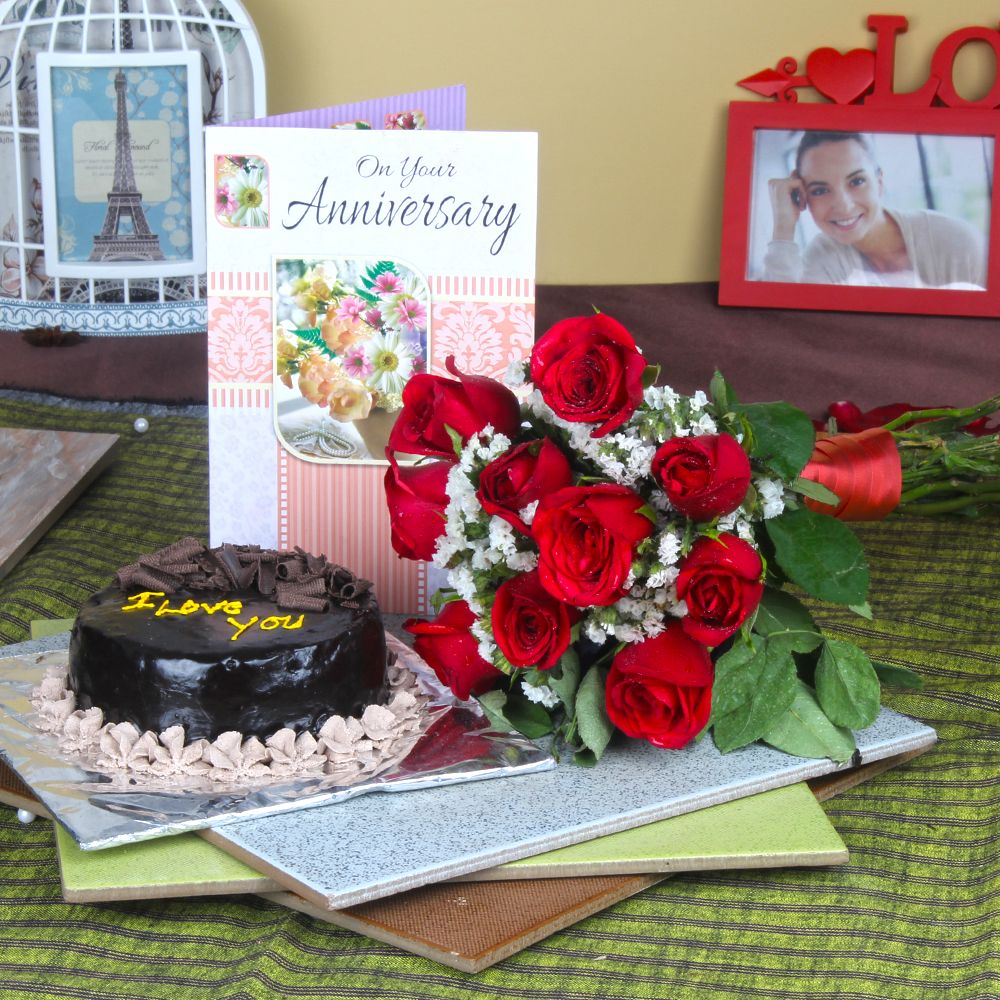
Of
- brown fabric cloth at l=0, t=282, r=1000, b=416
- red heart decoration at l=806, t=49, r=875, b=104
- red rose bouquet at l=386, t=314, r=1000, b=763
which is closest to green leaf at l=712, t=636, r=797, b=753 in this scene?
red rose bouquet at l=386, t=314, r=1000, b=763

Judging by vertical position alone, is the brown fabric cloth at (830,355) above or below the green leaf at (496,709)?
above

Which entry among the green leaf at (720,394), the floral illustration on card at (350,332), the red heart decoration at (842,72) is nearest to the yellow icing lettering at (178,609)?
the floral illustration on card at (350,332)

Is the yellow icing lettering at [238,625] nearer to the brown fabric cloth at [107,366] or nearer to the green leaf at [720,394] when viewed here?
the green leaf at [720,394]

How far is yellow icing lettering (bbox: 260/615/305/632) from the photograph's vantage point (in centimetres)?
79

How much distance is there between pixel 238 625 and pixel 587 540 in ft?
0.77

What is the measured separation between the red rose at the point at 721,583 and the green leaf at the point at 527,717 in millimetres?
157

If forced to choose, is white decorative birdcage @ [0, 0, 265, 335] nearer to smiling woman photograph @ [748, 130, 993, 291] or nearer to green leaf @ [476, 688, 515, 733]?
smiling woman photograph @ [748, 130, 993, 291]

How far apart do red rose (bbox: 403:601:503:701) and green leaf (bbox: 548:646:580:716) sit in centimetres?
5

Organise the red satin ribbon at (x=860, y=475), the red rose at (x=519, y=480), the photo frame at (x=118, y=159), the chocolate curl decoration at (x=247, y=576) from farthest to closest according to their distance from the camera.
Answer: the photo frame at (x=118, y=159)
the red satin ribbon at (x=860, y=475)
the chocolate curl decoration at (x=247, y=576)
the red rose at (x=519, y=480)

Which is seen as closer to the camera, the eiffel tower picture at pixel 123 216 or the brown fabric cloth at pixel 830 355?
the eiffel tower picture at pixel 123 216

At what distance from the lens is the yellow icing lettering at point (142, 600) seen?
2.66ft

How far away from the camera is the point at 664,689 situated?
2.41ft

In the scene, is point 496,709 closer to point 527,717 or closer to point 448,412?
point 527,717

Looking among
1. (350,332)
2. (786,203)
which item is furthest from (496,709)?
(786,203)
